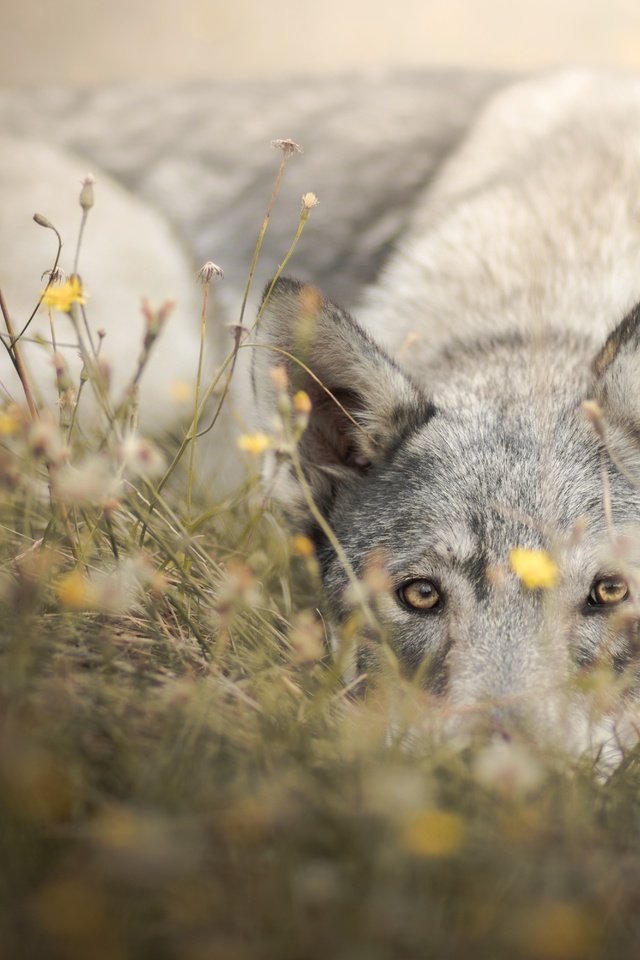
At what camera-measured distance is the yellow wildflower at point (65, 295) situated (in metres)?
2.07

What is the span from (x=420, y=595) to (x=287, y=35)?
7.60m

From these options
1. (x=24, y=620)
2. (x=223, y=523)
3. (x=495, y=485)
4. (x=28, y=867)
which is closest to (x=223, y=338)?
(x=223, y=523)

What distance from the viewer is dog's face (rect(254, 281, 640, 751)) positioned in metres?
2.10

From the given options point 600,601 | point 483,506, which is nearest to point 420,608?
point 483,506

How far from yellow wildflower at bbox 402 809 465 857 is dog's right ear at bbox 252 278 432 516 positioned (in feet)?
4.21

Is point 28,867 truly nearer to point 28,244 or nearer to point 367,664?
point 367,664

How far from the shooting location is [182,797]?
1430 millimetres

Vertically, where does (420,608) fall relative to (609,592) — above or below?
below

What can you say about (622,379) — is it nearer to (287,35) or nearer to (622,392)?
(622,392)

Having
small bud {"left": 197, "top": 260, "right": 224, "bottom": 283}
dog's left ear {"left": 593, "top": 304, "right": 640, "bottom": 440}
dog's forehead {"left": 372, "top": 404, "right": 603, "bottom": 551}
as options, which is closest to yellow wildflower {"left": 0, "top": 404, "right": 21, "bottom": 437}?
small bud {"left": 197, "top": 260, "right": 224, "bottom": 283}

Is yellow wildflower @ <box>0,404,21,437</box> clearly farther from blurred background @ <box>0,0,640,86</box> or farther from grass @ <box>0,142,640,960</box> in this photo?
blurred background @ <box>0,0,640,86</box>

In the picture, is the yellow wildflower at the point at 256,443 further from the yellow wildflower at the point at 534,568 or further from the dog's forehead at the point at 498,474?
the yellow wildflower at the point at 534,568

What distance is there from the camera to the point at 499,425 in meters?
2.50

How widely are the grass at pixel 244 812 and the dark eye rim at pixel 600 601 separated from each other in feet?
1.52
